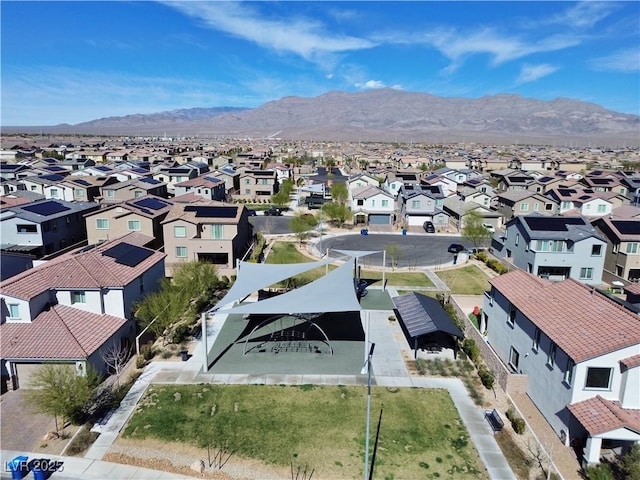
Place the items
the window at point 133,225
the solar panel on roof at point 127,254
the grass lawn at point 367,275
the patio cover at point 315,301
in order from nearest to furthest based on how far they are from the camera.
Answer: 1. the patio cover at point 315,301
2. the solar panel on roof at point 127,254
3. the grass lawn at point 367,275
4. the window at point 133,225

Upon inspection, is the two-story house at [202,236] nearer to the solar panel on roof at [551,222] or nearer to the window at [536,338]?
the window at [536,338]

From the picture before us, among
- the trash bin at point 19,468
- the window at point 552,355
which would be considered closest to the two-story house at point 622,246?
the window at point 552,355

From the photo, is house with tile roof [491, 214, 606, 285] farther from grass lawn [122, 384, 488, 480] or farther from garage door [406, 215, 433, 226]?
grass lawn [122, 384, 488, 480]

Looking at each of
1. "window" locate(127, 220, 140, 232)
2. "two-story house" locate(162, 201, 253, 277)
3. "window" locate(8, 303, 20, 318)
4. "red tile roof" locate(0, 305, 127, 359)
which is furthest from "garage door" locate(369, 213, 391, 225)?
"window" locate(8, 303, 20, 318)

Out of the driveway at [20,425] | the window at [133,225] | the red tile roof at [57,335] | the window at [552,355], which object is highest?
the window at [133,225]

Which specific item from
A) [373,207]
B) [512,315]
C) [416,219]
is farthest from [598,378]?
[373,207]

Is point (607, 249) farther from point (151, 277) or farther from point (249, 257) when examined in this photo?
point (151, 277)

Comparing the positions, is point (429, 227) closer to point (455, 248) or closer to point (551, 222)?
point (455, 248)

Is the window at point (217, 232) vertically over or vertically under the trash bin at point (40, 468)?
over
